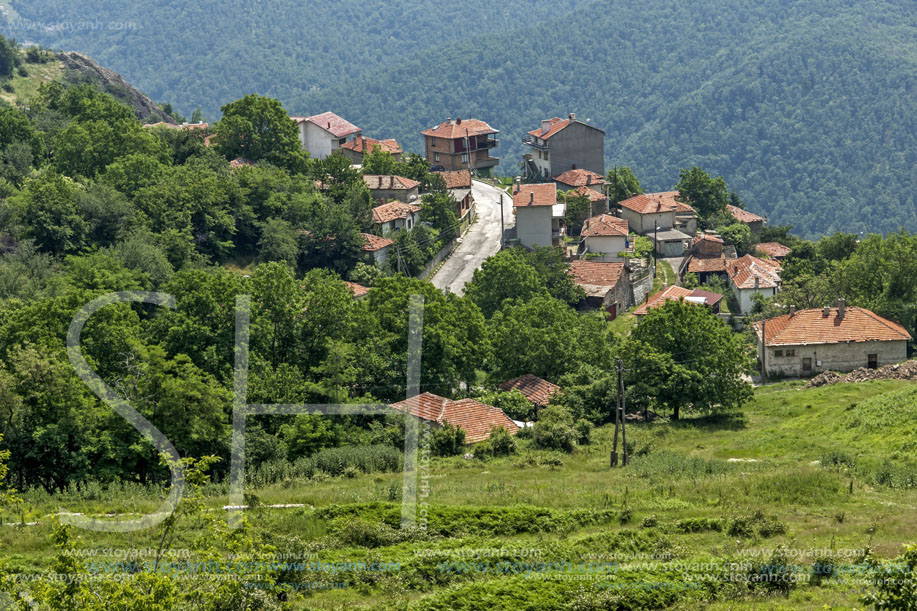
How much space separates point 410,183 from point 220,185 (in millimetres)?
17852

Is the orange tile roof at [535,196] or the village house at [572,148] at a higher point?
the village house at [572,148]

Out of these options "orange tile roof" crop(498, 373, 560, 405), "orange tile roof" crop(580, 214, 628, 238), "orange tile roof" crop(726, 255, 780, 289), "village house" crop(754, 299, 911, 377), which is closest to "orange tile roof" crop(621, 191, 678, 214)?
"orange tile roof" crop(580, 214, 628, 238)

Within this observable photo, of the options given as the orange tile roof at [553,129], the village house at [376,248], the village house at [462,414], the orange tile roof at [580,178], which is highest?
the orange tile roof at [553,129]

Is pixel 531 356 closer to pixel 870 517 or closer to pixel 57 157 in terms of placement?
pixel 870 517

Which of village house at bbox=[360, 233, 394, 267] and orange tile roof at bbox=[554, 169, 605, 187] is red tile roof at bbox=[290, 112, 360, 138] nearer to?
orange tile roof at bbox=[554, 169, 605, 187]

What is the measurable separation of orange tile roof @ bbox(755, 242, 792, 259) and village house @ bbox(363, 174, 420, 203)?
100.0 feet

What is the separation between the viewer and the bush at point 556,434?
4431 cm

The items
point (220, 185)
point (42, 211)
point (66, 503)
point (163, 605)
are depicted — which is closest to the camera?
point (163, 605)

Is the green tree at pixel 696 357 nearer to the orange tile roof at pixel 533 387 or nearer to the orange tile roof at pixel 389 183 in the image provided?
the orange tile roof at pixel 533 387

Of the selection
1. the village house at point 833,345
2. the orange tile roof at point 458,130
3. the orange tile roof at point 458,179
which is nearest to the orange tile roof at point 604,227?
the orange tile roof at point 458,179

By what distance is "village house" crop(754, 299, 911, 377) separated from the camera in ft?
194

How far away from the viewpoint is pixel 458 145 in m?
104

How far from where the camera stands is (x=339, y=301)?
51719mm

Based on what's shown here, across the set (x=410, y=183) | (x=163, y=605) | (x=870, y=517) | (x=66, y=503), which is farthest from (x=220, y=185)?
(x=163, y=605)
